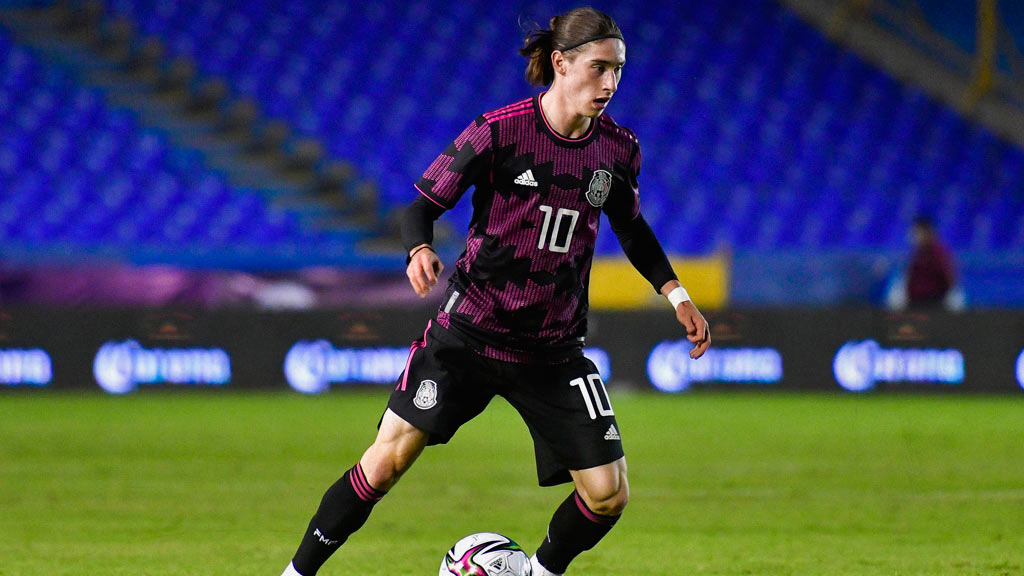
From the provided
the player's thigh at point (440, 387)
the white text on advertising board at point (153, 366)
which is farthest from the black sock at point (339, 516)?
the white text on advertising board at point (153, 366)

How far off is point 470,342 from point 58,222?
12.8 meters

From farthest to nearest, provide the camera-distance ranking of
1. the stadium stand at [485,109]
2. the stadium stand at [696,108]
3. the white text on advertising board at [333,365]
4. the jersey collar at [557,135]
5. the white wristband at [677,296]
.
Answer: the stadium stand at [696,108]
the stadium stand at [485,109]
the white text on advertising board at [333,365]
the white wristband at [677,296]
the jersey collar at [557,135]

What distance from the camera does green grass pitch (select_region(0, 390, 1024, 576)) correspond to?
18.4ft

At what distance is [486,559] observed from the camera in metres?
4.52

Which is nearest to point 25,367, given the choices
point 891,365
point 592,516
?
point 891,365

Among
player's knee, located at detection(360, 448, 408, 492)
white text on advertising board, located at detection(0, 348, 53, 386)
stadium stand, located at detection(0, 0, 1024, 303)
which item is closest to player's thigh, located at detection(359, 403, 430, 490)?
player's knee, located at detection(360, 448, 408, 492)

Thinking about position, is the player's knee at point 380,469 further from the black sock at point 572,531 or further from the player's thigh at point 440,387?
the black sock at point 572,531

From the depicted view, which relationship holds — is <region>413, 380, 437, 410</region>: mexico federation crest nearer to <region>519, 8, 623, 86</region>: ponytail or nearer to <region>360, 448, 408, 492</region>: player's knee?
<region>360, 448, 408, 492</region>: player's knee

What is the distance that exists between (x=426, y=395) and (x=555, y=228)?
0.68 metres

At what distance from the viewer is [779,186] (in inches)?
664

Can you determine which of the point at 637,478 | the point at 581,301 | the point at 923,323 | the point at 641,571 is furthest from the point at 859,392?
the point at 581,301

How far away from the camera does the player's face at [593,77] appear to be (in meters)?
4.27

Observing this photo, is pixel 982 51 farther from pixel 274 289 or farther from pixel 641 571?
pixel 641 571

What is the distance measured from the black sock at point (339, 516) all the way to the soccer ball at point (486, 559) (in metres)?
0.38
